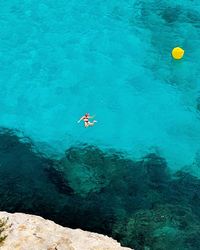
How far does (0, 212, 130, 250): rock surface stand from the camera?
11.8 meters

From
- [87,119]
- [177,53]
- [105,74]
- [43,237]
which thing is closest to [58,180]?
[87,119]

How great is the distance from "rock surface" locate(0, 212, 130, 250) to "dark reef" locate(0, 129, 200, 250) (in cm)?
187

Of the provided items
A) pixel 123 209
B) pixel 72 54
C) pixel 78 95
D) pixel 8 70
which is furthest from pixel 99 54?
pixel 123 209

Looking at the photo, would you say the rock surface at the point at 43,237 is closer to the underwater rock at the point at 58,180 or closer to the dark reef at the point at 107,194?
the dark reef at the point at 107,194

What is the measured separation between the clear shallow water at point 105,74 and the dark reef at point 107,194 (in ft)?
2.52

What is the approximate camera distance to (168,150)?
17328 mm

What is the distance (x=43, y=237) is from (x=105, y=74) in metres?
8.95

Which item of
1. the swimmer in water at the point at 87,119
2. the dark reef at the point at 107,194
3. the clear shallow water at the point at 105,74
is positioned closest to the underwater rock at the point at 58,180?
the dark reef at the point at 107,194

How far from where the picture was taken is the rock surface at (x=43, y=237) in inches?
466

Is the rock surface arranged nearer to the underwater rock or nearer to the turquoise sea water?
the turquoise sea water

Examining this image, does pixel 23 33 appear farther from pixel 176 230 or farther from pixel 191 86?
pixel 176 230

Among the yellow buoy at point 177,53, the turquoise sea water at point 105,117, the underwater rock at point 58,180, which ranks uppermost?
the yellow buoy at point 177,53

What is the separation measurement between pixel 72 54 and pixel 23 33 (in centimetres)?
256

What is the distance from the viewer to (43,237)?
12.1 meters
